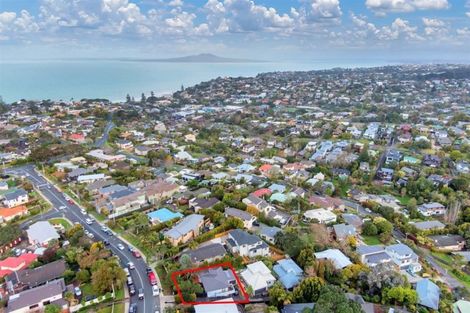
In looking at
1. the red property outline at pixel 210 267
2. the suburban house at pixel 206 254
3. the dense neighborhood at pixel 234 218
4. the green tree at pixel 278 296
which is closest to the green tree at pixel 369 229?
the dense neighborhood at pixel 234 218

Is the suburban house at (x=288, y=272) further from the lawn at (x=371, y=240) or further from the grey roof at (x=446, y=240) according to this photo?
the grey roof at (x=446, y=240)

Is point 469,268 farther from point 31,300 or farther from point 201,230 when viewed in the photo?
point 31,300

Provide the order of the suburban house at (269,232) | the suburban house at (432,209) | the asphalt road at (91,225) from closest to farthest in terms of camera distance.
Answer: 1. the asphalt road at (91,225)
2. the suburban house at (269,232)
3. the suburban house at (432,209)

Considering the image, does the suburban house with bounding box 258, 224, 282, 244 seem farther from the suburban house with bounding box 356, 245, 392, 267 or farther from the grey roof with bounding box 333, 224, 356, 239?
the suburban house with bounding box 356, 245, 392, 267

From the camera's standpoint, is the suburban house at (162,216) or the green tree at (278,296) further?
the suburban house at (162,216)

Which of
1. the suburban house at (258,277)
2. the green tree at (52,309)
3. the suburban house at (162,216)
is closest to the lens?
the green tree at (52,309)

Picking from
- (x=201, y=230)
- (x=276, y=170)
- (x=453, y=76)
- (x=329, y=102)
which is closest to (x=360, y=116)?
(x=329, y=102)

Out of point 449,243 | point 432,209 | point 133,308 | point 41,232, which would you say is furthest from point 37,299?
point 432,209
